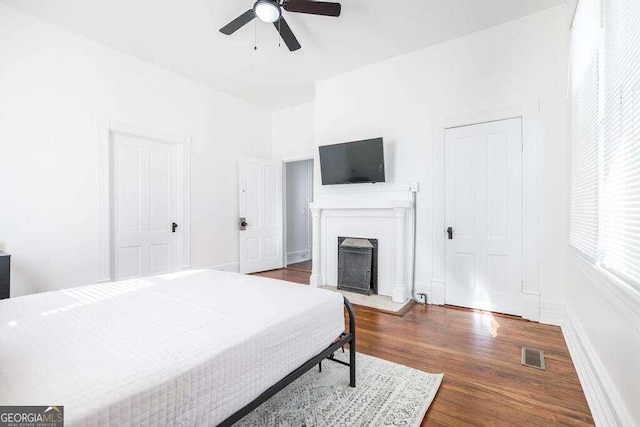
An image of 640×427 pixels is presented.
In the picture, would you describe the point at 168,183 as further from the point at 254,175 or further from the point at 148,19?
the point at 148,19

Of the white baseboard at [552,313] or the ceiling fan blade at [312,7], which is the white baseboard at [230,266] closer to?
the ceiling fan blade at [312,7]

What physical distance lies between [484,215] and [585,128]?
1.25 metres

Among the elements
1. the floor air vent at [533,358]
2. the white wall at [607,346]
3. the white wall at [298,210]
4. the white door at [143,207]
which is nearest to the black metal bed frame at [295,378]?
the white wall at [607,346]

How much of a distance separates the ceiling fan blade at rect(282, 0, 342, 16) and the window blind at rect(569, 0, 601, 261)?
176 cm

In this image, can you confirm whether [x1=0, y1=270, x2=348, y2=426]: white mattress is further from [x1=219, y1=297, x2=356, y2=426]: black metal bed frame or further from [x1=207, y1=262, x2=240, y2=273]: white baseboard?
[x1=207, y1=262, x2=240, y2=273]: white baseboard

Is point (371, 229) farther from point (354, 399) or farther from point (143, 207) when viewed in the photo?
point (143, 207)

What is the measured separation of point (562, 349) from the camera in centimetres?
231

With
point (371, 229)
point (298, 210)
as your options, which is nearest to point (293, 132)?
point (298, 210)

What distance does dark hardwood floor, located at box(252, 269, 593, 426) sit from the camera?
1606 millimetres

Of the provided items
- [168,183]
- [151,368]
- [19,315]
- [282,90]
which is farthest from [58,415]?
[282,90]

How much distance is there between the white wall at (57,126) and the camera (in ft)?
9.19

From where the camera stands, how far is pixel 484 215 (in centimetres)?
318

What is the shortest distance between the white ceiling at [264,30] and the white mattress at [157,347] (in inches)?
107

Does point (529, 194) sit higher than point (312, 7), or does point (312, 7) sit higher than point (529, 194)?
point (312, 7)
